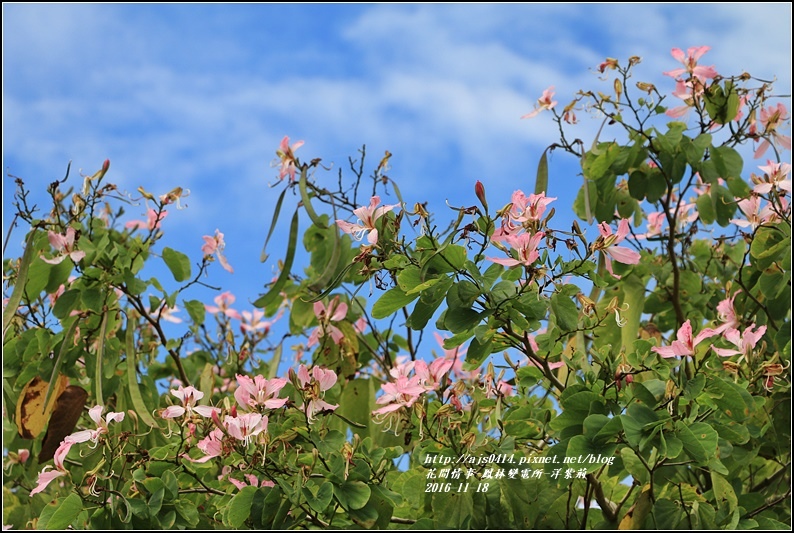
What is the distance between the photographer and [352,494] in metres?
1.71

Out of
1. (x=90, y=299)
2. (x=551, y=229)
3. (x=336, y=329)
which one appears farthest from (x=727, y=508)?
(x=90, y=299)

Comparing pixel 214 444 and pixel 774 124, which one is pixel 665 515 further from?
pixel 774 124

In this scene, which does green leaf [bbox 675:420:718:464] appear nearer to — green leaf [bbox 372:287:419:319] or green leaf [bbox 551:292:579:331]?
green leaf [bbox 551:292:579:331]

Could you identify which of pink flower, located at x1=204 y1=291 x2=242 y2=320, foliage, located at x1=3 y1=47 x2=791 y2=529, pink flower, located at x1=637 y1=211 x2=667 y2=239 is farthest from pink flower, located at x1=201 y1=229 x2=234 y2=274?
pink flower, located at x1=637 y1=211 x2=667 y2=239

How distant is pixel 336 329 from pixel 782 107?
1.44 meters

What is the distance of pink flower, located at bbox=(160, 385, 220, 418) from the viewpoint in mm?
1812

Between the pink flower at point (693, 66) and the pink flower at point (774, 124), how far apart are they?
7.8 inches

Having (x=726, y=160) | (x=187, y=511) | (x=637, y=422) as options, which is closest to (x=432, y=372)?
(x=637, y=422)

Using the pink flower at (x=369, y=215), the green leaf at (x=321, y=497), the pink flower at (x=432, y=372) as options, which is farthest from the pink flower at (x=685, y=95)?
the green leaf at (x=321, y=497)

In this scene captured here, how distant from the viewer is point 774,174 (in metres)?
2.24

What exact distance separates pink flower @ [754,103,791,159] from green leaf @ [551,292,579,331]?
1.29 meters

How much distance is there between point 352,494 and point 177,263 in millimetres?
1171

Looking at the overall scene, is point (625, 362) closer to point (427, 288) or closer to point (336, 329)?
point (427, 288)

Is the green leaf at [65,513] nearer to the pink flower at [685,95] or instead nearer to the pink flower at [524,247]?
the pink flower at [524,247]
